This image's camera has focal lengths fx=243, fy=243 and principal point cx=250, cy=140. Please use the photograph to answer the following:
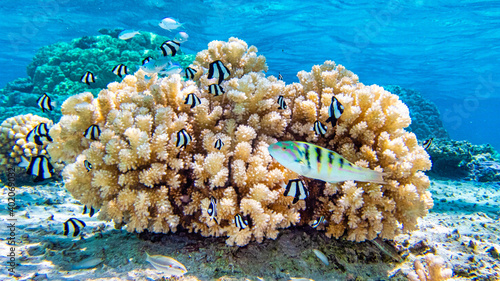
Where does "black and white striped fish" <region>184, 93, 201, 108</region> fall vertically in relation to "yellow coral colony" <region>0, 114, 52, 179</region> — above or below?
above

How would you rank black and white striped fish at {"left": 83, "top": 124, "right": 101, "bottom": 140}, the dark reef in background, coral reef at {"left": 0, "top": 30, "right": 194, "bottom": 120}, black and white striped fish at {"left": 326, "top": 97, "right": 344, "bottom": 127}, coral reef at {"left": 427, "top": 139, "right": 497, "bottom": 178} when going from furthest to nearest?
coral reef at {"left": 0, "top": 30, "right": 194, "bottom": 120}
coral reef at {"left": 427, "top": 139, "right": 497, "bottom": 178}
the dark reef in background
black and white striped fish at {"left": 83, "top": 124, "right": 101, "bottom": 140}
black and white striped fish at {"left": 326, "top": 97, "right": 344, "bottom": 127}

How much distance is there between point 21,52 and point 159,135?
47.4 m

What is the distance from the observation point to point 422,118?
63.1 ft

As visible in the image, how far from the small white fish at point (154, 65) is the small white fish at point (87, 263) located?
2901 mm

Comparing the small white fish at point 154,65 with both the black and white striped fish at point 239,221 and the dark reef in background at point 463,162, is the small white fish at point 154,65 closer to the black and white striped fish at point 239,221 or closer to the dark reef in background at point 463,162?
the black and white striped fish at point 239,221

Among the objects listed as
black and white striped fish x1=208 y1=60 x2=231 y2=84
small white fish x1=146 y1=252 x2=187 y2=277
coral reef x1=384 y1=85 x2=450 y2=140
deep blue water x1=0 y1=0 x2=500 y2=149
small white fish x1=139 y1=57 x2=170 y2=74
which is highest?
deep blue water x1=0 y1=0 x2=500 y2=149

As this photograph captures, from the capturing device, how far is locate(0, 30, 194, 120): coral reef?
13.3 metres

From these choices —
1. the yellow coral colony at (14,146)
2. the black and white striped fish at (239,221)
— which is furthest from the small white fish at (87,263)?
the yellow coral colony at (14,146)

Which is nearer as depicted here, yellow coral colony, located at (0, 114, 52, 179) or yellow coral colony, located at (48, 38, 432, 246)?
yellow coral colony, located at (48, 38, 432, 246)

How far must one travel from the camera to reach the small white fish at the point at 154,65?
161 inches

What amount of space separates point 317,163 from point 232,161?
1463mm

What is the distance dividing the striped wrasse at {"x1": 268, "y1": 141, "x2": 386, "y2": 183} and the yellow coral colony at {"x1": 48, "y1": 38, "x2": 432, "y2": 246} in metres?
0.99

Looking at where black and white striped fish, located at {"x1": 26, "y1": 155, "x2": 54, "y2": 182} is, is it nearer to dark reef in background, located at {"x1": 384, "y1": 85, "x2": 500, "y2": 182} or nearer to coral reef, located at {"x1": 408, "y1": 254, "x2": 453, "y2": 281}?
coral reef, located at {"x1": 408, "y1": 254, "x2": 453, "y2": 281}

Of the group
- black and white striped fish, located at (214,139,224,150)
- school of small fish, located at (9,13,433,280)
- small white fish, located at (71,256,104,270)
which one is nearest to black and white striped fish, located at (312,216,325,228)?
school of small fish, located at (9,13,433,280)
